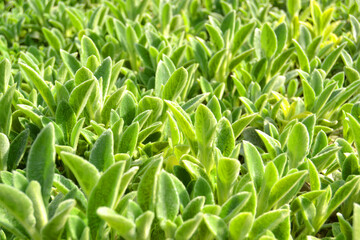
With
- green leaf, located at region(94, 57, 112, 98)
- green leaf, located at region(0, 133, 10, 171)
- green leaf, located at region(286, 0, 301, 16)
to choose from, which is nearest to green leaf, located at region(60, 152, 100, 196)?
green leaf, located at region(0, 133, 10, 171)

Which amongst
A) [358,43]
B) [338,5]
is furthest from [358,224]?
[338,5]

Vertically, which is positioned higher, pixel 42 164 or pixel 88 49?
pixel 88 49

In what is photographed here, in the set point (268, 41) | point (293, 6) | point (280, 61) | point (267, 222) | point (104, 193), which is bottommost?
point (267, 222)

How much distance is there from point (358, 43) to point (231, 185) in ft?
5.98

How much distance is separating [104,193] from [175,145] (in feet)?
1.80

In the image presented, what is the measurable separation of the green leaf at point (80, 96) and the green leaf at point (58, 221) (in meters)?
0.61

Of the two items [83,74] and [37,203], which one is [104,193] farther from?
[83,74]

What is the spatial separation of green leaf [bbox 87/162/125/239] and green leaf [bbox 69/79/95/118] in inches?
22.1

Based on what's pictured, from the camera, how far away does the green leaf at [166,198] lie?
4.60 ft

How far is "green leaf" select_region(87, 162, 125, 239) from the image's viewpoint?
1321 mm

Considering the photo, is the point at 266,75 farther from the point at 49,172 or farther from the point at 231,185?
the point at 49,172

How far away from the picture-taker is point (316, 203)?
1714mm

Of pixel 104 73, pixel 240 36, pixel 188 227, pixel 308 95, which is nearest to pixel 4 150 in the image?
pixel 104 73

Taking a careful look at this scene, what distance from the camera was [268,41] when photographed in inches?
104
